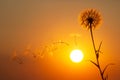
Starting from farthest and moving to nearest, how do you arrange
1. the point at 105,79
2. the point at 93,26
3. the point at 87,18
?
the point at 87,18 → the point at 93,26 → the point at 105,79

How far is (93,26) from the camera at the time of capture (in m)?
7.50

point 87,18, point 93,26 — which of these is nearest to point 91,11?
point 87,18

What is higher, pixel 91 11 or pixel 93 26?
pixel 91 11

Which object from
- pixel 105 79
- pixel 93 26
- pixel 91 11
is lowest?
pixel 105 79

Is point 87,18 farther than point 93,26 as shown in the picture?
Yes

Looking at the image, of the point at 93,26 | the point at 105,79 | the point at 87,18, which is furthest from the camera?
the point at 87,18

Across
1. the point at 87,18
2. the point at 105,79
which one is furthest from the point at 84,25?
the point at 105,79

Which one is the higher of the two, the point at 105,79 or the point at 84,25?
the point at 84,25

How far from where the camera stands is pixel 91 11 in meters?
8.41

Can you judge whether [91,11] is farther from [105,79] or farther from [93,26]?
[105,79]

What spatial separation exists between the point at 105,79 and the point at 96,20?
274 centimetres

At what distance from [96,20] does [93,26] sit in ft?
1.68

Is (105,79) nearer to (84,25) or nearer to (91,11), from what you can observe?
(84,25)

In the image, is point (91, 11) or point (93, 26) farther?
point (91, 11)
